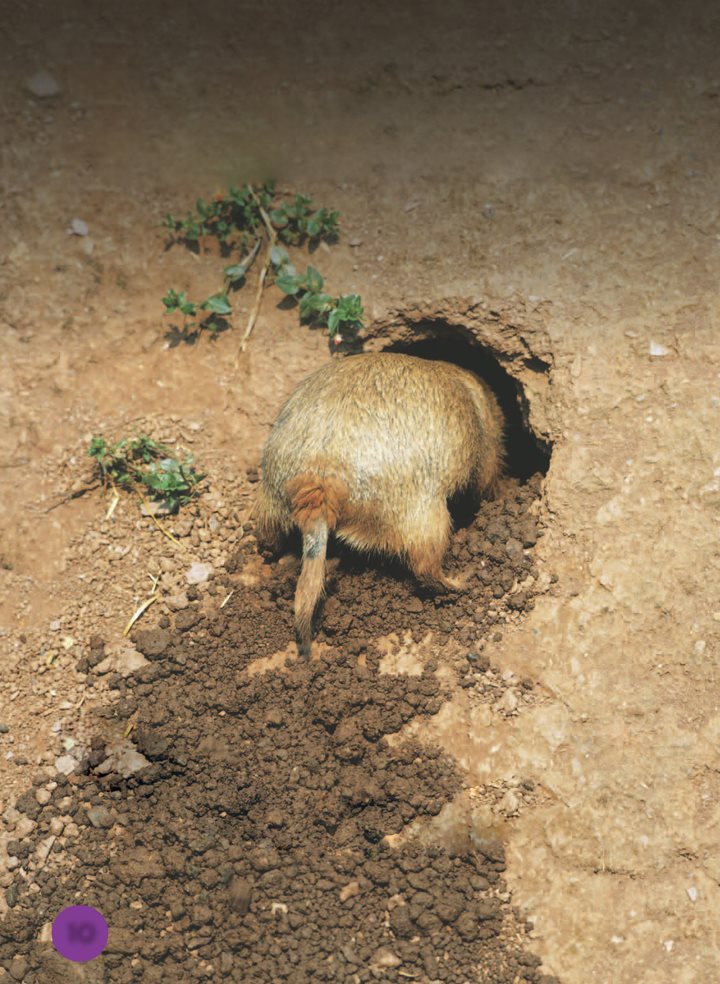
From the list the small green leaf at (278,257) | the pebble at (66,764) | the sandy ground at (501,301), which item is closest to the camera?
the sandy ground at (501,301)

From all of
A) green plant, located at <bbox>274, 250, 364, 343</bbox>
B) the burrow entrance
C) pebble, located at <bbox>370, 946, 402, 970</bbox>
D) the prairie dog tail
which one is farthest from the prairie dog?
pebble, located at <bbox>370, 946, 402, 970</bbox>

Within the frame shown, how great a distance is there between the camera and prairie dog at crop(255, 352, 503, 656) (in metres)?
3.70

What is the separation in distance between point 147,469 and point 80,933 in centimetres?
204

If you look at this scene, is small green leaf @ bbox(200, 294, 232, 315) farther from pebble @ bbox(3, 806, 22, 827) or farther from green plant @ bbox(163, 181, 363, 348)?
pebble @ bbox(3, 806, 22, 827)

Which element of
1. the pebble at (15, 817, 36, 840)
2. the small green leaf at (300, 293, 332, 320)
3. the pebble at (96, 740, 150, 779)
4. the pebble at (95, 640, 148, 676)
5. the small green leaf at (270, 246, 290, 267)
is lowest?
the pebble at (15, 817, 36, 840)

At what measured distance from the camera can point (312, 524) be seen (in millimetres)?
3723

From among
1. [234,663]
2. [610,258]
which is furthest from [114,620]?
[610,258]

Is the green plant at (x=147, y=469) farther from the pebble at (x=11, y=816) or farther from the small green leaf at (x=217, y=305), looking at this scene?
the pebble at (x=11, y=816)

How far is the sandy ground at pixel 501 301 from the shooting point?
3539 millimetres

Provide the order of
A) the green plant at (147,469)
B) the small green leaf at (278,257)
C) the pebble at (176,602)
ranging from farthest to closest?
the small green leaf at (278,257) < the green plant at (147,469) < the pebble at (176,602)

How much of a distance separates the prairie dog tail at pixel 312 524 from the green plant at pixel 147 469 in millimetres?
821

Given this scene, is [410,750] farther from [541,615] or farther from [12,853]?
[12,853]

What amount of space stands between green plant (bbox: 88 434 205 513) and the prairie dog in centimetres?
48

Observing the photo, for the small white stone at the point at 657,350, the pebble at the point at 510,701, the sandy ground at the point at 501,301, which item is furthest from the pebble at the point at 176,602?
the small white stone at the point at 657,350
